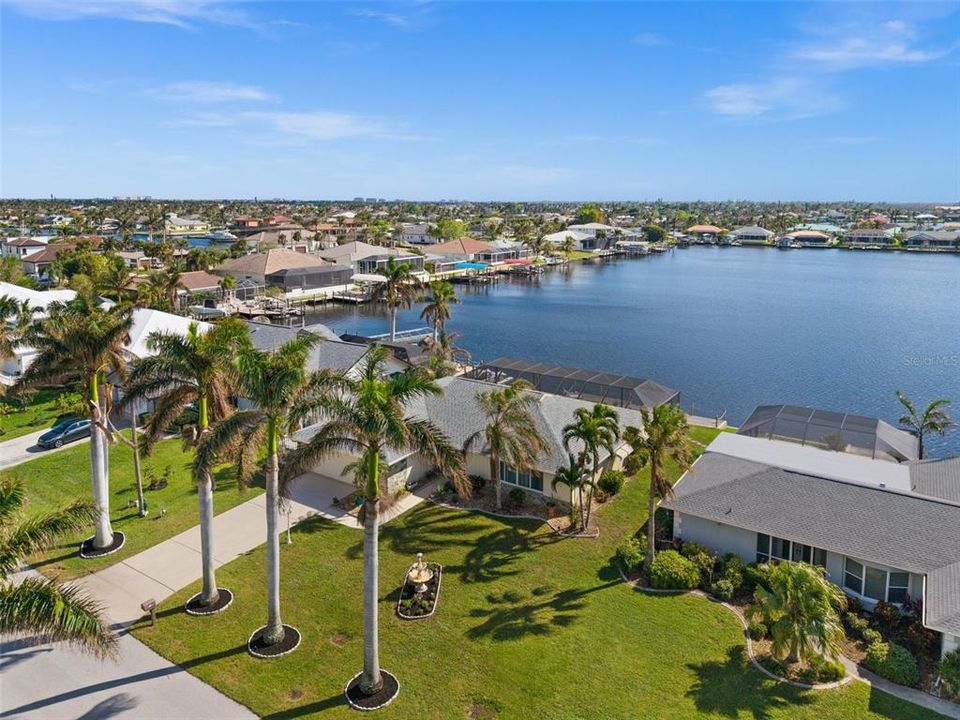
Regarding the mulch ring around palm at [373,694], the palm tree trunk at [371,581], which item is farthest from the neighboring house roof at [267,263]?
the palm tree trunk at [371,581]

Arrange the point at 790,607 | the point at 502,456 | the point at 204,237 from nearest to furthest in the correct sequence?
the point at 790,607 < the point at 502,456 < the point at 204,237

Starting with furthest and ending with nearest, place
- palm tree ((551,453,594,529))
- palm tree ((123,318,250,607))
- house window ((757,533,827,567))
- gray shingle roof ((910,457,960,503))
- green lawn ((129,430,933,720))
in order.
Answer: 1. palm tree ((551,453,594,529))
2. gray shingle roof ((910,457,960,503))
3. house window ((757,533,827,567))
4. palm tree ((123,318,250,607))
5. green lawn ((129,430,933,720))

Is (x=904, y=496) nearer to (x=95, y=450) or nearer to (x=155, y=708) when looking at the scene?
(x=155, y=708)

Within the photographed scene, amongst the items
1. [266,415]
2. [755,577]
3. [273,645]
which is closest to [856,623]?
[755,577]

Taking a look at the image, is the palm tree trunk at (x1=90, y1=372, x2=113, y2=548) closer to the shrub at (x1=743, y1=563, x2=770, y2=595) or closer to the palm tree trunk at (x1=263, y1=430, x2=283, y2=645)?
the palm tree trunk at (x1=263, y1=430, x2=283, y2=645)

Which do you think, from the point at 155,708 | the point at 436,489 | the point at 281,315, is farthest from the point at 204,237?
the point at 155,708

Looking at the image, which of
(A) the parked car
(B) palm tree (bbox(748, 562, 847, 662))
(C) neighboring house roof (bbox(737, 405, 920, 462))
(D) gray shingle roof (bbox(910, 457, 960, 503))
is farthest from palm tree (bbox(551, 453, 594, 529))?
(A) the parked car

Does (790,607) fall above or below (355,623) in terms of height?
above
